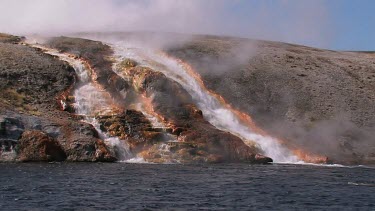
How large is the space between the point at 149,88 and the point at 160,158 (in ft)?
31.1

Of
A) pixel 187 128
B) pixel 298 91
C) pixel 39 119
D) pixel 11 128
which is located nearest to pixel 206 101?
pixel 187 128

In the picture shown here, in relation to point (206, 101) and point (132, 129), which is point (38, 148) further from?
point (206, 101)

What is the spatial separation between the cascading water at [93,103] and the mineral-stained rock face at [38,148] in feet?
12.0

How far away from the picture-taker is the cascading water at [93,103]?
126 feet

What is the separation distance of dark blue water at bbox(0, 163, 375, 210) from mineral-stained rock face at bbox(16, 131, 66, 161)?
193cm

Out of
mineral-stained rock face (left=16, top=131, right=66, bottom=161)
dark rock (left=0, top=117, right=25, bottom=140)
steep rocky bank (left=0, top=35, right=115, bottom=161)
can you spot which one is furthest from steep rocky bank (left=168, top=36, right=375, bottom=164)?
dark rock (left=0, top=117, right=25, bottom=140)

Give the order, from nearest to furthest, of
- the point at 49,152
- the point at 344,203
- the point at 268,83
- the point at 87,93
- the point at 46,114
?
the point at 344,203 → the point at 49,152 → the point at 46,114 → the point at 87,93 → the point at 268,83

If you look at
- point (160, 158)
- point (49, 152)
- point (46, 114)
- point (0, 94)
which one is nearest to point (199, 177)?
point (160, 158)

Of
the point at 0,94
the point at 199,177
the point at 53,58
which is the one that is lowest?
the point at 199,177

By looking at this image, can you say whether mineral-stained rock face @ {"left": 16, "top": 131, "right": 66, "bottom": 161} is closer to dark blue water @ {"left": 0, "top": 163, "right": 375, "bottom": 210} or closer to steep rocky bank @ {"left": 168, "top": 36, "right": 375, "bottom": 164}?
dark blue water @ {"left": 0, "top": 163, "right": 375, "bottom": 210}

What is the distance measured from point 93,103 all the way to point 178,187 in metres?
18.9

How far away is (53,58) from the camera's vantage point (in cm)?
5019

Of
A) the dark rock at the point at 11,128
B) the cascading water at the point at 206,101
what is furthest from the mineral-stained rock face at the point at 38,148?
the cascading water at the point at 206,101

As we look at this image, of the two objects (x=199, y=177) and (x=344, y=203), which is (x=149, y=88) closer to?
(x=199, y=177)
